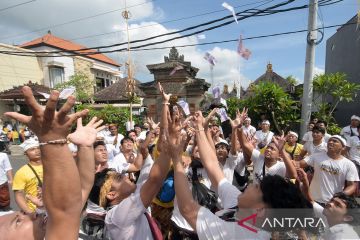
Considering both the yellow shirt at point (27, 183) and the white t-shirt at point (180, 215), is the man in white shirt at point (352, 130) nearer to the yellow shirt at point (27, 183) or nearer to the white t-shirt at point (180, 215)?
the white t-shirt at point (180, 215)

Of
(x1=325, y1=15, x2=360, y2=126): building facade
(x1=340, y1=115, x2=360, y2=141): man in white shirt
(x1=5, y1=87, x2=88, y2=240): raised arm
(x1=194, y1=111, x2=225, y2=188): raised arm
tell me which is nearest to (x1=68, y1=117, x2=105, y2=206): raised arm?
(x1=5, y1=87, x2=88, y2=240): raised arm

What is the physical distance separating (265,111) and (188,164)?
19.6 ft

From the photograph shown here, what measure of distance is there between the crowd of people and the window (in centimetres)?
2660

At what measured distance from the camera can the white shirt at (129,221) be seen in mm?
1923

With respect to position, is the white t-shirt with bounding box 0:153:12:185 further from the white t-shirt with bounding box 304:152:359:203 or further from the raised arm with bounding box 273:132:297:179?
the white t-shirt with bounding box 304:152:359:203

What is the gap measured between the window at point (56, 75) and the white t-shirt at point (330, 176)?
2874 cm

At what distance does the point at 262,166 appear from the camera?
3945 mm

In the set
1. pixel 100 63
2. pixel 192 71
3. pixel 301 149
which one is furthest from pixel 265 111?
pixel 100 63

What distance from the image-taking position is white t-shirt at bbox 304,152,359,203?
12.0ft

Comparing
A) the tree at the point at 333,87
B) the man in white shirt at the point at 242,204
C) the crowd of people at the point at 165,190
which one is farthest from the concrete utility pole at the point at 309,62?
the man in white shirt at the point at 242,204

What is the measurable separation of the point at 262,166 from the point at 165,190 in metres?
1.59

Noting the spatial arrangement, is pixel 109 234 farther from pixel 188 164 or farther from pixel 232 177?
pixel 232 177

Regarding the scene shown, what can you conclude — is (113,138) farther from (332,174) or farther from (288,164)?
(332,174)

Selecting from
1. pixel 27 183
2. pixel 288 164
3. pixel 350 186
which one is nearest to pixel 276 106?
pixel 350 186
